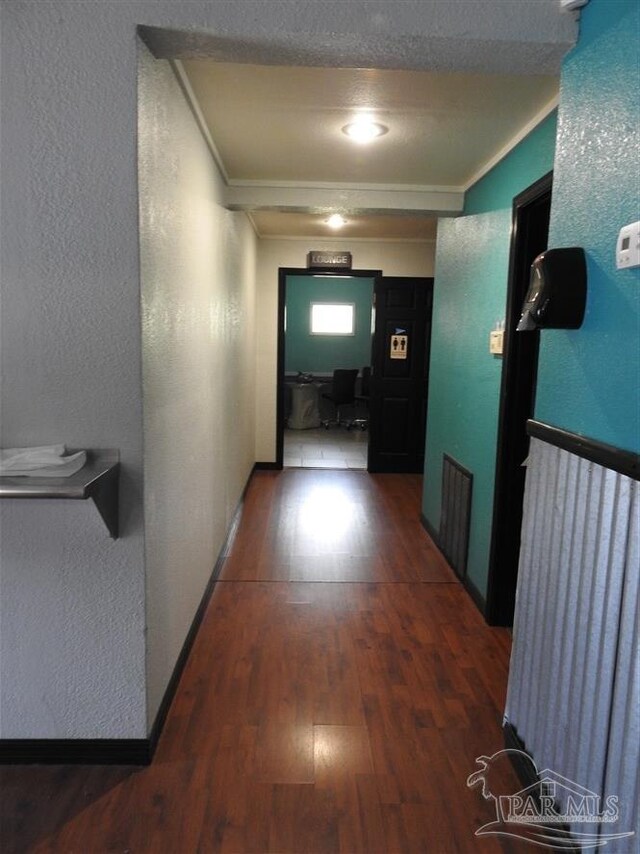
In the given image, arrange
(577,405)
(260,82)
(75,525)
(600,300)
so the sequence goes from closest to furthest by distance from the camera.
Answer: (600,300) < (577,405) < (75,525) < (260,82)

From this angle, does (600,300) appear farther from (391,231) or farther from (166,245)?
(391,231)

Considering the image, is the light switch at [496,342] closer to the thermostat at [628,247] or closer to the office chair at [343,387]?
the thermostat at [628,247]

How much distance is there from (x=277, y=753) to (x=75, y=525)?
103 centimetres

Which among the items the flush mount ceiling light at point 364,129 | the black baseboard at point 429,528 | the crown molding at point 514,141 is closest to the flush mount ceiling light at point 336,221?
the crown molding at point 514,141

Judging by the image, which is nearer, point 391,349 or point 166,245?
point 166,245

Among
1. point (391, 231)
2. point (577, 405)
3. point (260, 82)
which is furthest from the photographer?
point (391, 231)

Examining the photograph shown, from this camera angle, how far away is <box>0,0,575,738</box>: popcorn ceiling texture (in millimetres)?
1538

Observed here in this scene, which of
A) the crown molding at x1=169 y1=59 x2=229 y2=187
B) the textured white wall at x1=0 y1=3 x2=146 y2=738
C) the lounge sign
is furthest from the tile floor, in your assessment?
the textured white wall at x1=0 y1=3 x2=146 y2=738

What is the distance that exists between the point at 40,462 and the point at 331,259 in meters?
4.63

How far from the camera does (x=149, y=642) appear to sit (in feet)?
5.96

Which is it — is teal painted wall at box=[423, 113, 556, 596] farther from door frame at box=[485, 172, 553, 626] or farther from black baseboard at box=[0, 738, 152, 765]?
black baseboard at box=[0, 738, 152, 765]

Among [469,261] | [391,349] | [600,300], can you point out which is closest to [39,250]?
[600,300]

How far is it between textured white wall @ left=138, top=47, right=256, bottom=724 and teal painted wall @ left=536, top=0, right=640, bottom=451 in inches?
49.5

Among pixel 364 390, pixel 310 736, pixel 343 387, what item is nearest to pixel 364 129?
pixel 310 736
